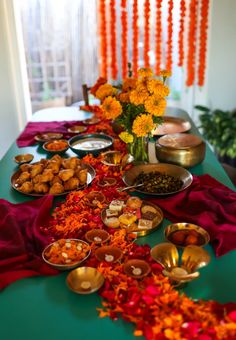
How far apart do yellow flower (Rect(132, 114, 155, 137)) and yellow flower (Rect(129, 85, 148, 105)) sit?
0.20 feet

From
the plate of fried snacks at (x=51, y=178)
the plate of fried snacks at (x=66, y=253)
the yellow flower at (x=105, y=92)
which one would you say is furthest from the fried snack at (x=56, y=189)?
the yellow flower at (x=105, y=92)

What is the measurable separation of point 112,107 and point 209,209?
0.58m

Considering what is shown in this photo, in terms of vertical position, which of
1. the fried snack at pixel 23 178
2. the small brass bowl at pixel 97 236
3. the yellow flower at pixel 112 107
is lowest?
the small brass bowl at pixel 97 236

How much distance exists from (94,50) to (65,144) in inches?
64.7

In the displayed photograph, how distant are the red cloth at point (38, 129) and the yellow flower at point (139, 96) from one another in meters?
0.82

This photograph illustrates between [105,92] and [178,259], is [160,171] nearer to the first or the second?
[105,92]

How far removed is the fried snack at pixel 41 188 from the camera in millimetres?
1465

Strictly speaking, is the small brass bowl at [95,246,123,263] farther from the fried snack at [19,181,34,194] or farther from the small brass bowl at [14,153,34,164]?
the small brass bowl at [14,153,34,164]

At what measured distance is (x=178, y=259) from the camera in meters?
1.05

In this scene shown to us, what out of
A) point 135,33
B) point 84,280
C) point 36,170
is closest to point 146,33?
point 135,33

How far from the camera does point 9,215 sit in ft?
4.11

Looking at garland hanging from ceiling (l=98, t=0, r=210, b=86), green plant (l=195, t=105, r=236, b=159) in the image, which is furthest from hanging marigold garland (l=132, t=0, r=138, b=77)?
green plant (l=195, t=105, r=236, b=159)

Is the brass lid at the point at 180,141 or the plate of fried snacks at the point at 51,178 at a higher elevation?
the brass lid at the point at 180,141

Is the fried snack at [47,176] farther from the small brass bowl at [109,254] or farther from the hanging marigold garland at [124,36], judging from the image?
the hanging marigold garland at [124,36]
